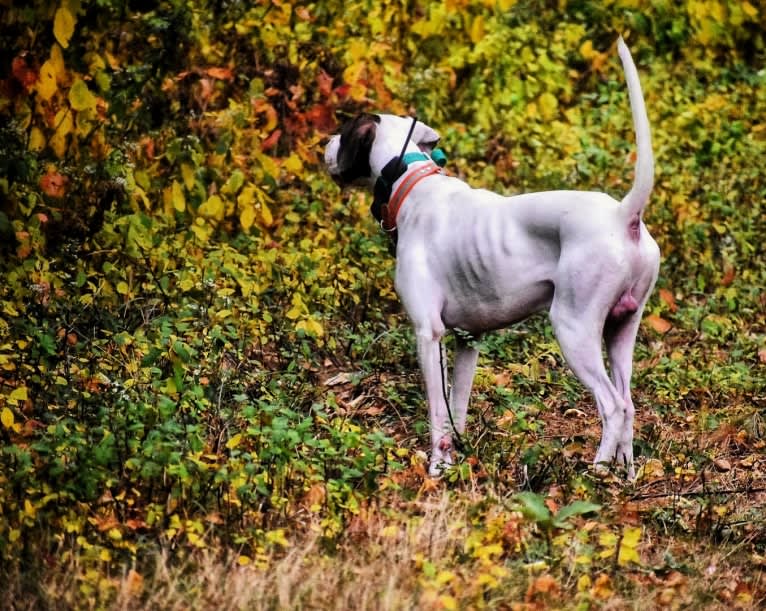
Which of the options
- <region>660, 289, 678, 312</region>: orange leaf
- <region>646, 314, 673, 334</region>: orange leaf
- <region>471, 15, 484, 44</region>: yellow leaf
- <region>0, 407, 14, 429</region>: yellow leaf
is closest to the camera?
<region>0, 407, 14, 429</region>: yellow leaf

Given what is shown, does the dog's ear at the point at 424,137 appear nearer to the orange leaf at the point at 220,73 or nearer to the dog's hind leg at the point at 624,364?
the dog's hind leg at the point at 624,364

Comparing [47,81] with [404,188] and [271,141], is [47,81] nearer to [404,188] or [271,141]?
[271,141]

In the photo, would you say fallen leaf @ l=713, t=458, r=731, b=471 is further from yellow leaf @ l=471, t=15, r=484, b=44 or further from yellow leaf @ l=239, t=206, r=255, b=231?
yellow leaf @ l=471, t=15, r=484, b=44

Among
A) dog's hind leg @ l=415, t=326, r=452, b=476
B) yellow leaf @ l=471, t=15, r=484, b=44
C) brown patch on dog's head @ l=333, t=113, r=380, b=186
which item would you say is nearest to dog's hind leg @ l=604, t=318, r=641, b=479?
dog's hind leg @ l=415, t=326, r=452, b=476

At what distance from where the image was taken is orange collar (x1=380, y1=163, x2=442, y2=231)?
576 cm

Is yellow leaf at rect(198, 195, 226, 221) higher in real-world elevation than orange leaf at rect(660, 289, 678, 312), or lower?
higher

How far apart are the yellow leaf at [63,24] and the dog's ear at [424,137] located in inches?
70.1

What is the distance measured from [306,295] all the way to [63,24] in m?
1.90

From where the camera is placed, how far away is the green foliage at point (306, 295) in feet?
14.9

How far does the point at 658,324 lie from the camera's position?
24.3 feet

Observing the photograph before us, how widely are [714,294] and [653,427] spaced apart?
212cm

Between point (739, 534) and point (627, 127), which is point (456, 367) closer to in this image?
point (739, 534)

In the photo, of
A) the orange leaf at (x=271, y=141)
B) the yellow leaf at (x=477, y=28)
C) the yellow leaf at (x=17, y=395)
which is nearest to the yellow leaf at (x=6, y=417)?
the yellow leaf at (x=17, y=395)

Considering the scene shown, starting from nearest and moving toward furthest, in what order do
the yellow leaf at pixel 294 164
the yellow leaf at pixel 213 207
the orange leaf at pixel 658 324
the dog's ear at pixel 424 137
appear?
the dog's ear at pixel 424 137
the yellow leaf at pixel 213 207
the orange leaf at pixel 658 324
the yellow leaf at pixel 294 164
